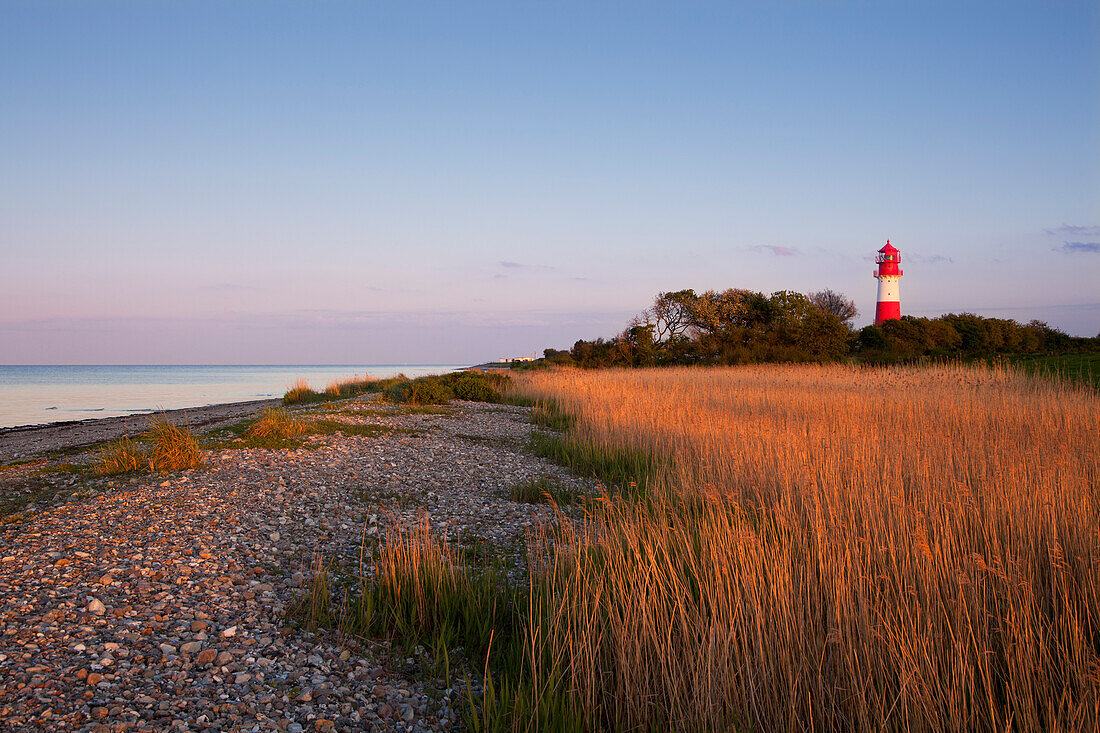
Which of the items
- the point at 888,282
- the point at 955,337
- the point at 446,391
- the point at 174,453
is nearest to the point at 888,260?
the point at 888,282

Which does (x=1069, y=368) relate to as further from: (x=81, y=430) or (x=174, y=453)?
(x=81, y=430)

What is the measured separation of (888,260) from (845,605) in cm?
4971

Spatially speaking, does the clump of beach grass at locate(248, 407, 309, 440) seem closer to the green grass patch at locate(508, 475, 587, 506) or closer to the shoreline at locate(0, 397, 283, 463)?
the shoreline at locate(0, 397, 283, 463)

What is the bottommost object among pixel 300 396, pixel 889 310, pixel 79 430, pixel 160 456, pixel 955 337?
pixel 79 430

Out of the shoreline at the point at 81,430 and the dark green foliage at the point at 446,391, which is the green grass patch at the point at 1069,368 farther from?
the shoreline at the point at 81,430

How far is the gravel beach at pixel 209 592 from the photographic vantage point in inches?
106

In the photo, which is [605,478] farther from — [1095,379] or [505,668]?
[1095,379]

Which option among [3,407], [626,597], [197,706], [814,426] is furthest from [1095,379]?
[3,407]

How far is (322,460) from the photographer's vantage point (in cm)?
822

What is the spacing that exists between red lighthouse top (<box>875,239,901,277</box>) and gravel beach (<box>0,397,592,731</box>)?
4590 cm

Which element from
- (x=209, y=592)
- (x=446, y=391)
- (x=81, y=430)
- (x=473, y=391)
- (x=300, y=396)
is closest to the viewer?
(x=209, y=592)

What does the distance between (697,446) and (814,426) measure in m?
2.03

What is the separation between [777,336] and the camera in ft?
108

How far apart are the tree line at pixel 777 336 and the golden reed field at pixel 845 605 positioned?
2490cm
